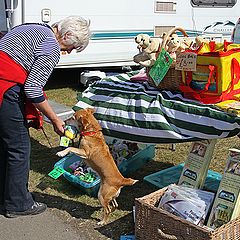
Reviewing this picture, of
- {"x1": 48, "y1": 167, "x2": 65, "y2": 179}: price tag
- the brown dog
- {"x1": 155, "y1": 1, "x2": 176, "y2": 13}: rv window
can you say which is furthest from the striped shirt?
{"x1": 155, "y1": 1, "x2": 176, "y2": 13}: rv window

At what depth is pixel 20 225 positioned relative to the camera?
329cm

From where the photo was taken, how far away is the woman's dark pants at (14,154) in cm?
304

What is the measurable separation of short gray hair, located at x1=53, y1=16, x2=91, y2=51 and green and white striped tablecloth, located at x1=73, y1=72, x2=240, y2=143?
23.2 inches

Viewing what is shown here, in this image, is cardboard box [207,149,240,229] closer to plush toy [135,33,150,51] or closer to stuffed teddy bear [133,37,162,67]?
stuffed teddy bear [133,37,162,67]

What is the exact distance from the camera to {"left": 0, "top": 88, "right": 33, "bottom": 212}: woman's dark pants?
304cm

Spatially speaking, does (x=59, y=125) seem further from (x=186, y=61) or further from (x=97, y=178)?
(x=186, y=61)

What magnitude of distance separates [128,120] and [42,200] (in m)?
1.05

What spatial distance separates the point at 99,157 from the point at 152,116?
1.55 feet

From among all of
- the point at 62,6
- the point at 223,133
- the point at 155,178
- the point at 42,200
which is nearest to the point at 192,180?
the point at 223,133

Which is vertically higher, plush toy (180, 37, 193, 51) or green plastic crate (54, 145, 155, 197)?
plush toy (180, 37, 193, 51)

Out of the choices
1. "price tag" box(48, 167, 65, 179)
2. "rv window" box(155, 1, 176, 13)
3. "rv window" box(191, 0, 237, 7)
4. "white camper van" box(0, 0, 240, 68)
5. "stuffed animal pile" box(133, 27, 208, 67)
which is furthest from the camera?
"rv window" box(191, 0, 237, 7)

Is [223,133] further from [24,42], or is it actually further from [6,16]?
[6,16]

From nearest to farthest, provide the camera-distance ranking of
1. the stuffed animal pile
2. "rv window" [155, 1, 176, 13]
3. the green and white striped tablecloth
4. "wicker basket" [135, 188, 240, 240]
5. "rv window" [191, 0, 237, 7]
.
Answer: "wicker basket" [135, 188, 240, 240] → the green and white striped tablecloth → the stuffed animal pile → "rv window" [155, 1, 176, 13] → "rv window" [191, 0, 237, 7]

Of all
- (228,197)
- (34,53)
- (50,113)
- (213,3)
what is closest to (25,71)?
(34,53)
